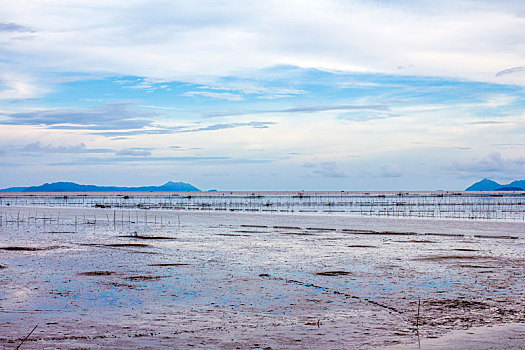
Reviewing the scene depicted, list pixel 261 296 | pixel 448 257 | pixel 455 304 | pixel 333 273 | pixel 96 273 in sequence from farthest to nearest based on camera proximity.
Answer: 1. pixel 448 257
2. pixel 333 273
3. pixel 96 273
4. pixel 261 296
5. pixel 455 304

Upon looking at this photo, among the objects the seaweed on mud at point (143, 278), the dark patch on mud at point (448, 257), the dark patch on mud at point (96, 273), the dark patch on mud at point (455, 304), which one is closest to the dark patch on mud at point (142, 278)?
the seaweed on mud at point (143, 278)

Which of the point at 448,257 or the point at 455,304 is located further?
the point at 448,257

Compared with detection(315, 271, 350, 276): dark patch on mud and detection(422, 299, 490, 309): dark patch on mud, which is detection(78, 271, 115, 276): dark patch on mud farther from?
detection(422, 299, 490, 309): dark patch on mud

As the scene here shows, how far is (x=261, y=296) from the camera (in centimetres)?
1606

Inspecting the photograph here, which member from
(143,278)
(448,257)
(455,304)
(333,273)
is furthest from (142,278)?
(448,257)

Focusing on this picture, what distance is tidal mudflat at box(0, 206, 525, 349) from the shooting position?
11680mm

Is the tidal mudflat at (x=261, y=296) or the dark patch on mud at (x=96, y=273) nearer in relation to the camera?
the tidal mudflat at (x=261, y=296)

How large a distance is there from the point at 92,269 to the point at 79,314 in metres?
8.12

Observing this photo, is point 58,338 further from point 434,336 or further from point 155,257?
point 155,257

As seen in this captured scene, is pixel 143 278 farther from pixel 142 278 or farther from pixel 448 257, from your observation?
pixel 448 257

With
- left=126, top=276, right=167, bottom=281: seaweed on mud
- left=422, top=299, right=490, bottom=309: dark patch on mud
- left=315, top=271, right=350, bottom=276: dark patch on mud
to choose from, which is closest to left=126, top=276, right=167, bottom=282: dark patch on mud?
left=126, top=276, right=167, bottom=281: seaweed on mud

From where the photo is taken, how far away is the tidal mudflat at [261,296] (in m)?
11.7

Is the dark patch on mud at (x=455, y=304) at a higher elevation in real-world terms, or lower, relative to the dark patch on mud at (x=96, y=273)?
lower

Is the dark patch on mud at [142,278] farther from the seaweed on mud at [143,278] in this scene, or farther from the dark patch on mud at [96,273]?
the dark patch on mud at [96,273]
